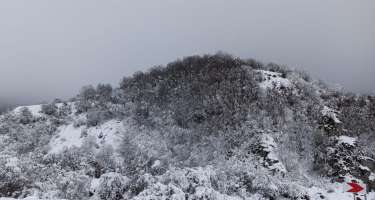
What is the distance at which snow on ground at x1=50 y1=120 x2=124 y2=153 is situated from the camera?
33094 millimetres

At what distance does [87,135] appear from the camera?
3500 cm

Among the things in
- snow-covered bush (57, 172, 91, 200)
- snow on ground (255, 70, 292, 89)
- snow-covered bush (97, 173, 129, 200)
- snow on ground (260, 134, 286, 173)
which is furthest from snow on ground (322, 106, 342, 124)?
snow-covered bush (57, 172, 91, 200)

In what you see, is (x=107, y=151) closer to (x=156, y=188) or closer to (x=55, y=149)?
(x=55, y=149)

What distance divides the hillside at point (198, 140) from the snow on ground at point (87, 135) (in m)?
A: 0.13

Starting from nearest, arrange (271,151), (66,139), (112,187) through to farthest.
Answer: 1. (112,187)
2. (271,151)
3. (66,139)

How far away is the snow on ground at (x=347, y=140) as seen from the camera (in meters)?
25.9

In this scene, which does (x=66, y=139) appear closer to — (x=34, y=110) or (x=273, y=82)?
(x=34, y=110)

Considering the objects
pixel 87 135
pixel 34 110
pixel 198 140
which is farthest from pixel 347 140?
pixel 34 110

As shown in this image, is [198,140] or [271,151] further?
[198,140]

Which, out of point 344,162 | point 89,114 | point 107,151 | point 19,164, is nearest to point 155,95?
point 89,114

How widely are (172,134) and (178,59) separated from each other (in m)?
18.9

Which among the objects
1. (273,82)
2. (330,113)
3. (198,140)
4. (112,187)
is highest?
(273,82)

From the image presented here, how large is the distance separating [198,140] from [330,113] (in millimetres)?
11139

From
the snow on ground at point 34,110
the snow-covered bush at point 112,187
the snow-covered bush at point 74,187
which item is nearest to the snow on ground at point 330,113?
the snow-covered bush at point 112,187
